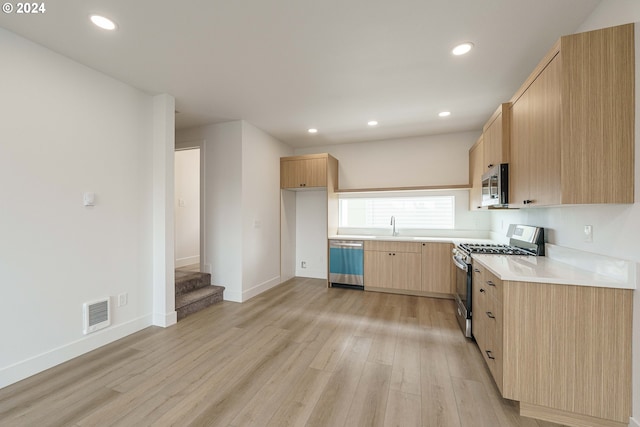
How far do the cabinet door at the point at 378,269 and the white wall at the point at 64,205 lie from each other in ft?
10.2

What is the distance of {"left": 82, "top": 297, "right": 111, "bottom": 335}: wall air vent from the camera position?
8.00 feet

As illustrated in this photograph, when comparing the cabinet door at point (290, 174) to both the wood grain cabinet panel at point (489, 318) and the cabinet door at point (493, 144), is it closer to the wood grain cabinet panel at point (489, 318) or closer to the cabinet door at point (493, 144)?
the cabinet door at point (493, 144)

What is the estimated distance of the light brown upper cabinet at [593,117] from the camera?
1.50 m

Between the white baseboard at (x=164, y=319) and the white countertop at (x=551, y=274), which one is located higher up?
the white countertop at (x=551, y=274)

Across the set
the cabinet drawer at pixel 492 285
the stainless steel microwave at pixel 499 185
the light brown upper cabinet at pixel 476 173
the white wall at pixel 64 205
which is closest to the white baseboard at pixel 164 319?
the white wall at pixel 64 205

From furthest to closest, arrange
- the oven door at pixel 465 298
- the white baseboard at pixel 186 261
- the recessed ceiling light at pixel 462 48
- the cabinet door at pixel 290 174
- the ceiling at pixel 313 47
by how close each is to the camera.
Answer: the white baseboard at pixel 186 261 → the cabinet door at pixel 290 174 → the oven door at pixel 465 298 → the recessed ceiling light at pixel 462 48 → the ceiling at pixel 313 47

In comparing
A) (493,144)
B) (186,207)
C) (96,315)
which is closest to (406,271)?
(493,144)

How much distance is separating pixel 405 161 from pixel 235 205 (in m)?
3.05

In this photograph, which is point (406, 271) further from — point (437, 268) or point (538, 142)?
point (538, 142)

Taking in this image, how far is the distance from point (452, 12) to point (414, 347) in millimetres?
2762

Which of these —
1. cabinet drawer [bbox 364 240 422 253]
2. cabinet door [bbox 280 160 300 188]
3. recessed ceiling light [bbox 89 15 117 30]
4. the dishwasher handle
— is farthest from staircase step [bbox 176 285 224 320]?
recessed ceiling light [bbox 89 15 117 30]

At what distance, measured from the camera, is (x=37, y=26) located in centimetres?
192

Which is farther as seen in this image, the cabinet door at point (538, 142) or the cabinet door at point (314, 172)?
the cabinet door at point (314, 172)

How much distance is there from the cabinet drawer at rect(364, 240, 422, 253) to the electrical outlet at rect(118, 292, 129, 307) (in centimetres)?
328
